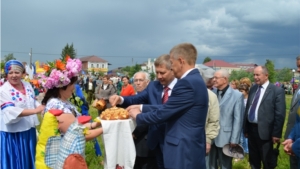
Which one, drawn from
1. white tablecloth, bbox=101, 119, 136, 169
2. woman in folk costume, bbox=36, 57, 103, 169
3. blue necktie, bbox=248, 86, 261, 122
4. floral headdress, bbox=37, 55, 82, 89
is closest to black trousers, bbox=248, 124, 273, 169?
blue necktie, bbox=248, 86, 261, 122

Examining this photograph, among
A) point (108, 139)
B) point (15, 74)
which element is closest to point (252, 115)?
point (108, 139)

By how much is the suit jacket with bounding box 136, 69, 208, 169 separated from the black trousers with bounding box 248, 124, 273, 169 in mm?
2349

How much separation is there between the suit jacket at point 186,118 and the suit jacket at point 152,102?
48cm

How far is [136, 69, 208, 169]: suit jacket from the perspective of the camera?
2.71m

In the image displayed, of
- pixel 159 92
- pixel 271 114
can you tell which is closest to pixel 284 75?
pixel 271 114

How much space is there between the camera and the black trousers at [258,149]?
15.4 feet

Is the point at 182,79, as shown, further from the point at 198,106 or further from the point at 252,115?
the point at 252,115

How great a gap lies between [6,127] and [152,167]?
212 cm

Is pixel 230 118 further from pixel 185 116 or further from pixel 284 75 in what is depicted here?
pixel 284 75

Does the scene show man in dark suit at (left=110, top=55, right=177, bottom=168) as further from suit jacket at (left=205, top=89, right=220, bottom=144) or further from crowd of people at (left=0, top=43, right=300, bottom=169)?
suit jacket at (left=205, top=89, right=220, bottom=144)

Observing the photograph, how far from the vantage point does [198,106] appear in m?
2.73

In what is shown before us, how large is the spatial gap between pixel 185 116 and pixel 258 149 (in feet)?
8.83

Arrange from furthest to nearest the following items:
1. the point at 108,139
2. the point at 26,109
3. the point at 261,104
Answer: the point at 261,104 < the point at 26,109 < the point at 108,139

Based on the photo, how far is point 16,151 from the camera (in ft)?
13.9
